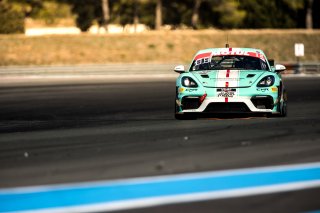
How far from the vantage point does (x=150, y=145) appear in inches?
413

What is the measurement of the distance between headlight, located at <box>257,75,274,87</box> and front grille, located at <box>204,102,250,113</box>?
459 mm

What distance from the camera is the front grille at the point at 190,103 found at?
13.2m

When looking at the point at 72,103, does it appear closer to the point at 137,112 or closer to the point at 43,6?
the point at 137,112

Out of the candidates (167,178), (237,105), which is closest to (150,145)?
(167,178)

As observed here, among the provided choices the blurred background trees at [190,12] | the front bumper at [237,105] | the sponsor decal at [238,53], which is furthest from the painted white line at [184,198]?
the blurred background trees at [190,12]

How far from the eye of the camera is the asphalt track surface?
7.73 m

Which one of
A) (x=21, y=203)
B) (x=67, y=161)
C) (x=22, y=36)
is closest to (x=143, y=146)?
(x=67, y=161)

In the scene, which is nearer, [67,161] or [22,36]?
[67,161]

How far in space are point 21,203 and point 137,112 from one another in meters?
10.0

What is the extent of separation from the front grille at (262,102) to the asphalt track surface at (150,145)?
0.28 m

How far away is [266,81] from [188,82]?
4.28 feet

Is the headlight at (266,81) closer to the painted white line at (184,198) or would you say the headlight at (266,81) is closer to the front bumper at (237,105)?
the front bumper at (237,105)

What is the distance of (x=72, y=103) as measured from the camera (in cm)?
1992

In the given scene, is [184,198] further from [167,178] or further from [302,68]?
[302,68]
